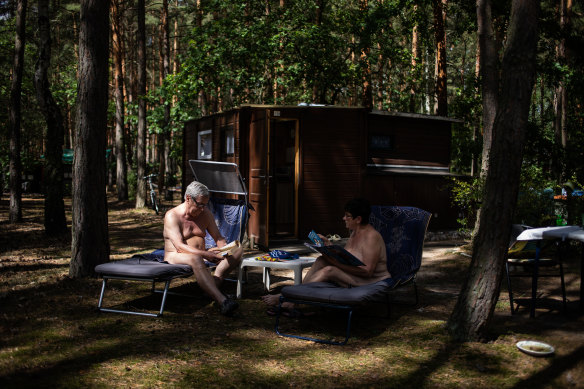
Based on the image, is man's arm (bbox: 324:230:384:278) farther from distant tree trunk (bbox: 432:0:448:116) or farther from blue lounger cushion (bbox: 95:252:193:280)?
distant tree trunk (bbox: 432:0:448:116)

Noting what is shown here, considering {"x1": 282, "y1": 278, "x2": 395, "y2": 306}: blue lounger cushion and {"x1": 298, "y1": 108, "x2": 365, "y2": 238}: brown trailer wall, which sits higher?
{"x1": 298, "y1": 108, "x2": 365, "y2": 238}: brown trailer wall

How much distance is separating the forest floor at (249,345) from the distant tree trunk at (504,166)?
0.37 metres

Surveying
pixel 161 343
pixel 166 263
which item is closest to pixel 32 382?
pixel 161 343

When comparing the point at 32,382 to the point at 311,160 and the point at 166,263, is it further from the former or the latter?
the point at 311,160

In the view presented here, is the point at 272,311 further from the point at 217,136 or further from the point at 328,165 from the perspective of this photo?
the point at 217,136

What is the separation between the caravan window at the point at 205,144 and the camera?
1139 cm

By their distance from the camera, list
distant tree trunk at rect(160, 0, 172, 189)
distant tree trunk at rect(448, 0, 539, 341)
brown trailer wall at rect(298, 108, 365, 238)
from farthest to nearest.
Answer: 1. distant tree trunk at rect(160, 0, 172, 189)
2. brown trailer wall at rect(298, 108, 365, 238)
3. distant tree trunk at rect(448, 0, 539, 341)

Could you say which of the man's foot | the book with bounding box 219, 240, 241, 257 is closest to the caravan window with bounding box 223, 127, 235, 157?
the book with bounding box 219, 240, 241, 257

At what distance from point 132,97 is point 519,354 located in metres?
24.3

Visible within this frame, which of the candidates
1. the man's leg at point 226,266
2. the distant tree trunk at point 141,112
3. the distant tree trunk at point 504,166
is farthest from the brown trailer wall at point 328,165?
the distant tree trunk at point 141,112

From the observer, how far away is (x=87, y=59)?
241 inches

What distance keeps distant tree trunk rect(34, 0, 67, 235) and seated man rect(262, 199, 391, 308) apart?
649 centimetres

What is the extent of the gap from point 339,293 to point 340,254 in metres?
0.44

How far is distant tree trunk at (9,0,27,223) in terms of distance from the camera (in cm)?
1159
